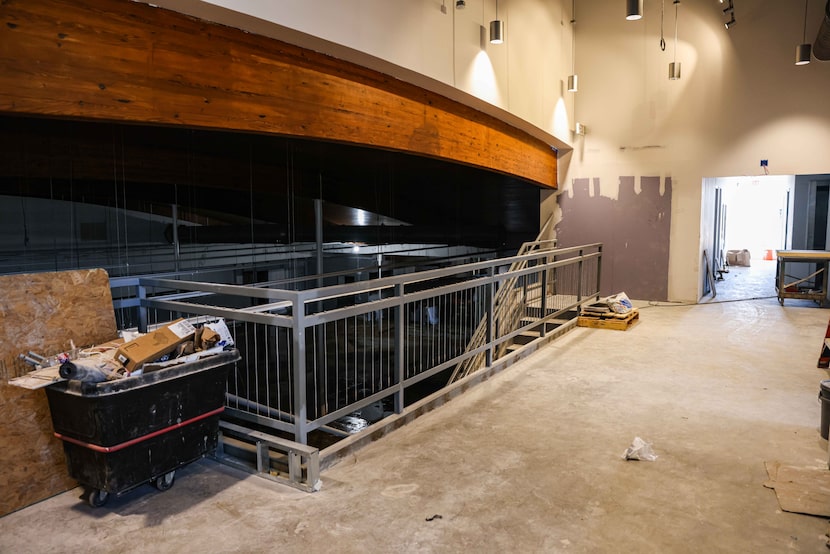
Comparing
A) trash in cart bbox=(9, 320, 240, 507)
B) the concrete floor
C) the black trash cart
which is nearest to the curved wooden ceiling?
trash in cart bbox=(9, 320, 240, 507)

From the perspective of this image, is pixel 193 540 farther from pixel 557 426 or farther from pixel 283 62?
pixel 283 62

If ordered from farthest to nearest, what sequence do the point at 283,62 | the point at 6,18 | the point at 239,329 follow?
the point at 239,329
the point at 283,62
the point at 6,18

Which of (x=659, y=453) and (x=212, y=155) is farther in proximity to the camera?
(x=212, y=155)

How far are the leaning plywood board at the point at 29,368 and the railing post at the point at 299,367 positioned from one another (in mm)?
1268

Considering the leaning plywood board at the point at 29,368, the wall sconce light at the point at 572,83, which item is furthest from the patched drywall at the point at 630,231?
the leaning plywood board at the point at 29,368

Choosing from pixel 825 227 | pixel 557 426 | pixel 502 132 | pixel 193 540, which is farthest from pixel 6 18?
pixel 825 227

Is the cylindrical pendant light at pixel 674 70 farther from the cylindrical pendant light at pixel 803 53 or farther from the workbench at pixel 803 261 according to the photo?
the workbench at pixel 803 261

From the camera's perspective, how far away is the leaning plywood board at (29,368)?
2.76 m

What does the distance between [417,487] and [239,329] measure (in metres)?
7.46

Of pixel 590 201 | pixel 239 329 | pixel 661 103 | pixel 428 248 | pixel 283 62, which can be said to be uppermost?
pixel 661 103

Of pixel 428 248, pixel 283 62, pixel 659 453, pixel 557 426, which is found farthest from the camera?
pixel 428 248

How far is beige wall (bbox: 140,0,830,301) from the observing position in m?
8.41

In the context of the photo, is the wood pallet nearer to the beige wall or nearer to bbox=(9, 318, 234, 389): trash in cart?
the beige wall

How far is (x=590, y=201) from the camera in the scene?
10.5 m
